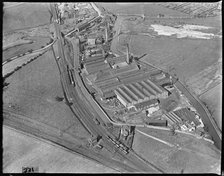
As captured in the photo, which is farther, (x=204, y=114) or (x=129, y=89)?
(x=129, y=89)

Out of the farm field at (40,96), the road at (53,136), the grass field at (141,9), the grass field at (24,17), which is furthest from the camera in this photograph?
the grass field at (141,9)

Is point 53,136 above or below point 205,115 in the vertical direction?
below

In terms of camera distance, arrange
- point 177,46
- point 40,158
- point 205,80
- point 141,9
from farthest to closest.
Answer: point 141,9 < point 177,46 < point 205,80 < point 40,158

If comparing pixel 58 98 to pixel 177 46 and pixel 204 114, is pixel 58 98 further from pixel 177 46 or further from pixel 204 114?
pixel 177 46

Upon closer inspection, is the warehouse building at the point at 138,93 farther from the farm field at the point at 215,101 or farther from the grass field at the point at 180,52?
the grass field at the point at 180,52

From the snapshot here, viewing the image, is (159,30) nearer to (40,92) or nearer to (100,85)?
(100,85)

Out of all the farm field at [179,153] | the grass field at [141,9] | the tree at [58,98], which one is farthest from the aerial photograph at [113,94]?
the grass field at [141,9]

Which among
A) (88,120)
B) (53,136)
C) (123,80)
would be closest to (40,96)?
(88,120)
